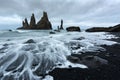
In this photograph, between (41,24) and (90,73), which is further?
(41,24)

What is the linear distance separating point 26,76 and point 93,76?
9.68 feet

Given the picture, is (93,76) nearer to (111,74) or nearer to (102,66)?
(111,74)

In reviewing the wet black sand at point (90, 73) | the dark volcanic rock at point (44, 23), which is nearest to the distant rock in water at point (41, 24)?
the dark volcanic rock at point (44, 23)

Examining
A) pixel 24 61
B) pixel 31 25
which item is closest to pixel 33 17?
pixel 31 25

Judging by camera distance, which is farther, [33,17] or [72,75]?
[33,17]

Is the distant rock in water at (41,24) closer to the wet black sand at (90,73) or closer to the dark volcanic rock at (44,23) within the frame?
the dark volcanic rock at (44,23)

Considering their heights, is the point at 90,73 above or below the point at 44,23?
below

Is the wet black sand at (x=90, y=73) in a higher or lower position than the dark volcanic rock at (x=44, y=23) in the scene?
lower

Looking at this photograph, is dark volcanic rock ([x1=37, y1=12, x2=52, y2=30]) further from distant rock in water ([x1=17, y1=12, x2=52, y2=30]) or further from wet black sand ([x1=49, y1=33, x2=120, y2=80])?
wet black sand ([x1=49, y1=33, x2=120, y2=80])

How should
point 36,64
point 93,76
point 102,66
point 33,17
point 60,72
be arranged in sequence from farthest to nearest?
1. point 33,17
2. point 36,64
3. point 102,66
4. point 60,72
5. point 93,76

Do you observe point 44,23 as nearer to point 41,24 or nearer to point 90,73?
point 41,24

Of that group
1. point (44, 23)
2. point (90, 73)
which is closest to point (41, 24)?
point (44, 23)

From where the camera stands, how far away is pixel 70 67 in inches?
339

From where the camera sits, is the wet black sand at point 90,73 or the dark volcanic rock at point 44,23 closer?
the wet black sand at point 90,73
